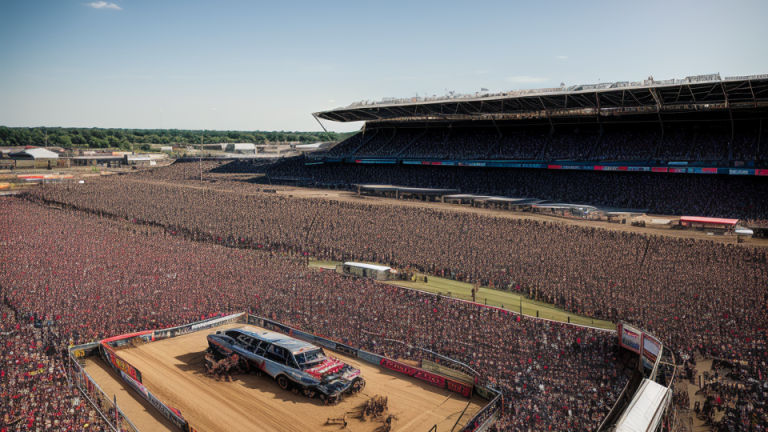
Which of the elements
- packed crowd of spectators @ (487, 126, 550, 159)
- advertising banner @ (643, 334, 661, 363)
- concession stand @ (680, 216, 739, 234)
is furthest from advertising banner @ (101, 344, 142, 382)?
packed crowd of spectators @ (487, 126, 550, 159)

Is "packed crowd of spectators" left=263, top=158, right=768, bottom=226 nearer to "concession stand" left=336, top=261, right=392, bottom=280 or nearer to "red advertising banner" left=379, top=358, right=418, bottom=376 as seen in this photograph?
"concession stand" left=336, top=261, right=392, bottom=280

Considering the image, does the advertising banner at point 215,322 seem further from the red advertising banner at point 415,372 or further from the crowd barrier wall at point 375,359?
the red advertising banner at point 415,372

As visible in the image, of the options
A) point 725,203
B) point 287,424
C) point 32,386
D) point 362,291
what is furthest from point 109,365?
point 725,203

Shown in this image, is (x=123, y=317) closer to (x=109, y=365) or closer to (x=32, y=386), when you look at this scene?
(x=109, y=365)

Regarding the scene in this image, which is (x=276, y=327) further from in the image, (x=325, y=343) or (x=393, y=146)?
(x=393, y=146)

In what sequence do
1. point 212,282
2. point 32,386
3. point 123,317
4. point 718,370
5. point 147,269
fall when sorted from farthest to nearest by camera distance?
1. point 147,269
2. point 212,282
3. point 123,317
4. point 718,370
5. point 32,386

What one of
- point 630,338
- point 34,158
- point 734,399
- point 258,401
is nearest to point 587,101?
point 630,338

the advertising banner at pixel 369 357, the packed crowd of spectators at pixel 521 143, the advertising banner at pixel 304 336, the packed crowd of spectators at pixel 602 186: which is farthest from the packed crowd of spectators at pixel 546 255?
the packed crowd of spectators at pixel 521 143
